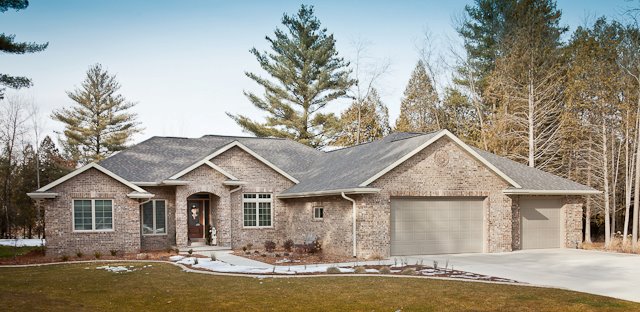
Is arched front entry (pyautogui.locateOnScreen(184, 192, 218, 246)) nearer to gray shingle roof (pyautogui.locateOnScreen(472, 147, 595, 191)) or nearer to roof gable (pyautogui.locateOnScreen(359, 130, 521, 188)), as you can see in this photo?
roof gable (pyautogui.locateOnScreen(359, 130, 521, 188))

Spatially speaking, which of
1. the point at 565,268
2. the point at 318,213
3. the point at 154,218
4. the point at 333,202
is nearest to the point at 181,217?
the point at 154,218

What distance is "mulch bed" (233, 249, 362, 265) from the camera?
18031 millimetres

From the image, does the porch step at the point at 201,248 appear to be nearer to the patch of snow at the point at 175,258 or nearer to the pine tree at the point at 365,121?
the patch of snow at the point at 175,258

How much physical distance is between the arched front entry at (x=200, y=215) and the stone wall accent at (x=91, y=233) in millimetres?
3275

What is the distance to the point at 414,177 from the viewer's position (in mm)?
19594

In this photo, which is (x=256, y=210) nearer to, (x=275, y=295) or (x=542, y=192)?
(x=542, y=192)

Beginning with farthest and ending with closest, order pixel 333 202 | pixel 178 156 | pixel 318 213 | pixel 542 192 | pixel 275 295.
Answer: pixel 178 156
pixel 318 213
pixel 542 192
pixel 333 202
pixel 275 295

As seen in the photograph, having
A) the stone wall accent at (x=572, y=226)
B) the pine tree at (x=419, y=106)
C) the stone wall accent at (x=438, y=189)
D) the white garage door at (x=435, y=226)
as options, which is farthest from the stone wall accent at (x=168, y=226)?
the pine tree at (x=419, y=106)

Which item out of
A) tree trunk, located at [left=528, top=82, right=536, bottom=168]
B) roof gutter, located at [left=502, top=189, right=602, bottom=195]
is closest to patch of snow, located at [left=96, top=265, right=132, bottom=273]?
roof gutter, located at [left=502, top=189, right=602, bottom=195]

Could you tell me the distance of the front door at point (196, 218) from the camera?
81.6 ft

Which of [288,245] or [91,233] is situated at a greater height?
[91,233]

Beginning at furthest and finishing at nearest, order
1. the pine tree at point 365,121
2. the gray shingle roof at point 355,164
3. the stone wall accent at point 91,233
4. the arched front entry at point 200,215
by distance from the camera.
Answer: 1. the pine tree at point 365,121
2. the arched front entry at point 200,215
3. the stone wall accent at point 91,233
4. the gray shingle roof at point 355,164

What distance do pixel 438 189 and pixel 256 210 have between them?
328 inches

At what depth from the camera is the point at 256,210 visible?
79.7 feet
